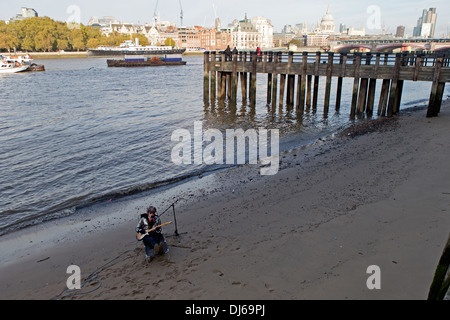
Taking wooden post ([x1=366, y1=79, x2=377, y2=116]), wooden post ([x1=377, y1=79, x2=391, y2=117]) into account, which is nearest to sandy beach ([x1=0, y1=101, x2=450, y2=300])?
wooden post ([x1=377, y1=79, x2=391, y2=117])

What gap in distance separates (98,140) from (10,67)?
61.1m

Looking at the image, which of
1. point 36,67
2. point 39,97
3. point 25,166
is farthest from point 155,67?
point 25,166

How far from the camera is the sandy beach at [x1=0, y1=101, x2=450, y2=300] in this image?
235 inches

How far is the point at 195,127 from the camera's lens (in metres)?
21.3

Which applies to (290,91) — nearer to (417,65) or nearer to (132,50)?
(417,65)

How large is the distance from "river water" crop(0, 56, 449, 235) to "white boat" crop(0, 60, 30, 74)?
37333 millimetres

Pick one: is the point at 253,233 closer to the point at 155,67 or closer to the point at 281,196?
the point at 281,196

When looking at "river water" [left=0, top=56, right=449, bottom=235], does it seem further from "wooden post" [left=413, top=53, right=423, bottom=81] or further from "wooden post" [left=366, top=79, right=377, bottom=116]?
"wooden post" [left=413, top=53, right=423, bottom=81]

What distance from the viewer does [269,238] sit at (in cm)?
750

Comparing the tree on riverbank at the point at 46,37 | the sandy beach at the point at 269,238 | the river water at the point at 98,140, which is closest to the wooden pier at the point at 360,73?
the river water at the point at 98,140

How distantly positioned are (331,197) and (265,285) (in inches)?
168

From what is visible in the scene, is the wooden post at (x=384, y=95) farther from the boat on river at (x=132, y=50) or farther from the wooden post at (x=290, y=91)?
the boat on river at (x=132, y=50)

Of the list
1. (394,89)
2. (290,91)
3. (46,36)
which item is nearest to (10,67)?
→ (290,91)
